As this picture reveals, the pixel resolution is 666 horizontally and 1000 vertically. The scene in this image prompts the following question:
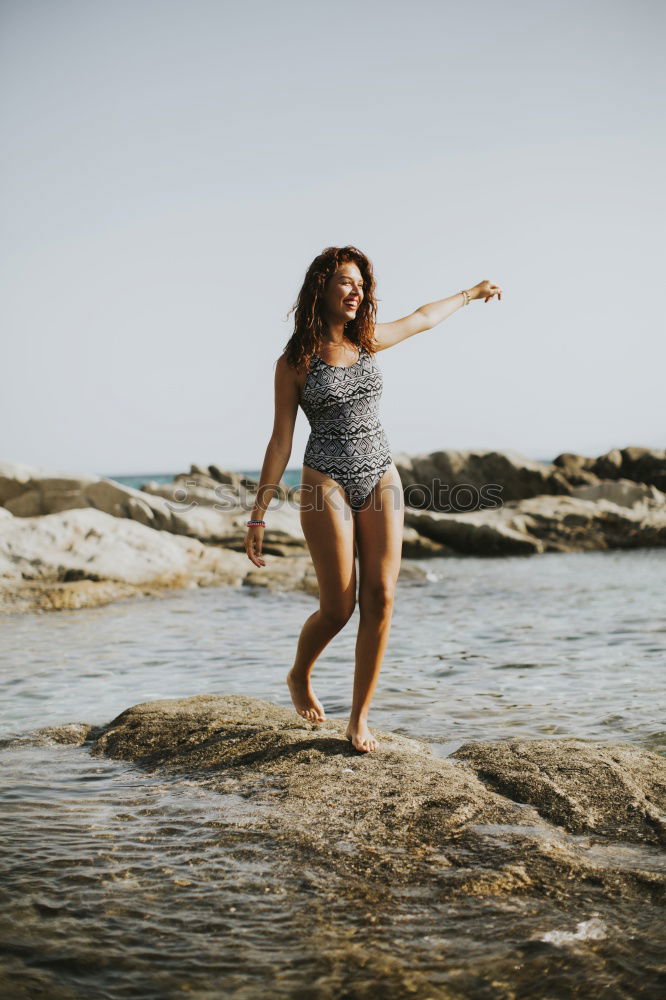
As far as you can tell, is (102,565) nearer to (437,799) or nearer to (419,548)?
(419,548)

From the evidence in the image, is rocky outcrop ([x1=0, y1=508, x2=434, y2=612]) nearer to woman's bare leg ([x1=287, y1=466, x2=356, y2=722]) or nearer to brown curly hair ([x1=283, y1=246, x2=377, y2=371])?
woman's bare leg ([x1=287, y1=466, x2=356, y2=722])

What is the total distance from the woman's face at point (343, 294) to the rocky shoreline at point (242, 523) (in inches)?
361

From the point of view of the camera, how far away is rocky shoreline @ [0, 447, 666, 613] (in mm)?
14047

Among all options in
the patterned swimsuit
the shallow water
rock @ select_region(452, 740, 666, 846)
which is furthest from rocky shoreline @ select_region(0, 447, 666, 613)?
rock @ select_region(452, 740, 666, 846)

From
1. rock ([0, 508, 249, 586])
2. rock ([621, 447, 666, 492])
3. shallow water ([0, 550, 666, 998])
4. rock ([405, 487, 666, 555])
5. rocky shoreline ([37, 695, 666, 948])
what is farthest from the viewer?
rock ([621, 447, 666, 492])

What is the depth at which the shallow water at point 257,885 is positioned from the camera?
8.94ft

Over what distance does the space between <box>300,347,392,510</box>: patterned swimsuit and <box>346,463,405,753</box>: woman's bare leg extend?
0.31 feet

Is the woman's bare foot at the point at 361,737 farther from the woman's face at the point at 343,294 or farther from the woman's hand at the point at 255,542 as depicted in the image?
the woman's face at the point at 343,294

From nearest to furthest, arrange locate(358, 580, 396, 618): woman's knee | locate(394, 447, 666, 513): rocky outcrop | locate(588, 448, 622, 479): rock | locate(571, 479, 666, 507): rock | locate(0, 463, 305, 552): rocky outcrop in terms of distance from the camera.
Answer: locate(358, 580, 396, 618): woman's knee
locate(0, 463, 305, 552): rocky outcrop
locate(571, 479, 666, 507): rock
locate(394, 447, 666, 513): rocky outcrop
locate(588, 448, 622, 479): rock

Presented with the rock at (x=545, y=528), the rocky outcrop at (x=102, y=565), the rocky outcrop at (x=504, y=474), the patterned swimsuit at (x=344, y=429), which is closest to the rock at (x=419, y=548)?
the rock at (x=545, y=528)

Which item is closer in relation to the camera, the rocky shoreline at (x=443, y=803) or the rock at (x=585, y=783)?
the rocky shoreline at (x=443, y=803)

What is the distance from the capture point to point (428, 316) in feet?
16.7

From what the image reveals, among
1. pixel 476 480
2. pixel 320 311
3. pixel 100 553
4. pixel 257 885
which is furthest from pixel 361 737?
pixel 476 480

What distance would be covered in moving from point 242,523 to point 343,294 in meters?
15.8
